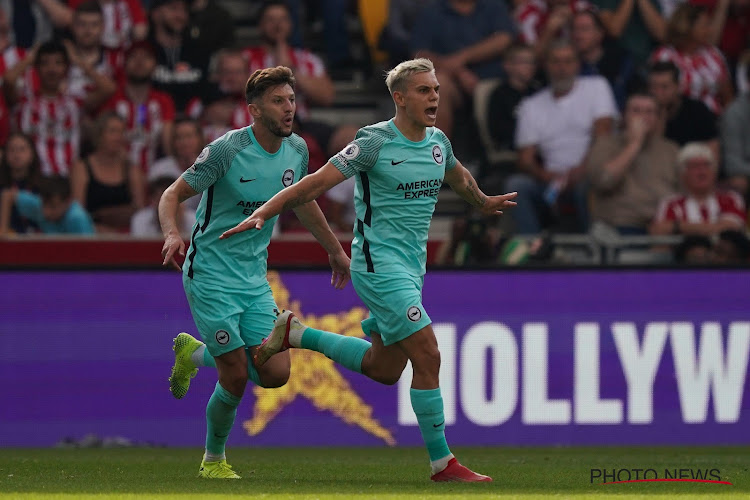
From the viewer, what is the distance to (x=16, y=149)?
43.3 feet

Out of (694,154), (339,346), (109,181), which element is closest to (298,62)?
(109,181)

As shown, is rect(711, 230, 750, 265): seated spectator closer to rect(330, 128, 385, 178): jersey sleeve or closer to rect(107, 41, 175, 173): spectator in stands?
rect(107, 41, 175, 173): spectator in stands

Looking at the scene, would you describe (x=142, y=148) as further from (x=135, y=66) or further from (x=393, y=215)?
(x=393, y=215)

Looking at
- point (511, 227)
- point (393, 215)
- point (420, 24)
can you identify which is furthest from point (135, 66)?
point (393, 215)

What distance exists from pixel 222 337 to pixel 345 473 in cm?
135

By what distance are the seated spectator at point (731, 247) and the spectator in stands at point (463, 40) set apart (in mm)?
3113

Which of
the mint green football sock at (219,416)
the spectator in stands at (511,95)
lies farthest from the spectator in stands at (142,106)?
the mint green football sock at (219,416)

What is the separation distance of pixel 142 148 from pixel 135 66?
0.84m

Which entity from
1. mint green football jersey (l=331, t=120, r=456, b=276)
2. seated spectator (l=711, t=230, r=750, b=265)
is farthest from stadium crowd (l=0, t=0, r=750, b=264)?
mint green football jersey (l=331, t=120, r=456, b=276)

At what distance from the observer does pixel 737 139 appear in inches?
557

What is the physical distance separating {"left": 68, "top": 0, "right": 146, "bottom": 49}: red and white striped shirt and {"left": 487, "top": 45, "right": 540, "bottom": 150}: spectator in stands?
12.1 ft

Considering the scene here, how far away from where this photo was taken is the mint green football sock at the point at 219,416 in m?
8.13

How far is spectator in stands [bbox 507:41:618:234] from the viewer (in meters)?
13.6

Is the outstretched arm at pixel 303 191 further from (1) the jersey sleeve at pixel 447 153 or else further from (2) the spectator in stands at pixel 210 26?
(2) the spectator in stands at pixel 210 26
